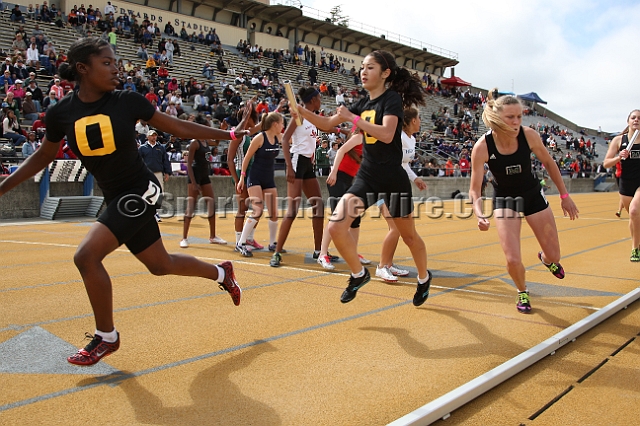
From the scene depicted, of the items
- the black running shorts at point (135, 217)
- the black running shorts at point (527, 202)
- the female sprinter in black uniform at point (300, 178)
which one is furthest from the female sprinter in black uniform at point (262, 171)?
the black running shorts at point (135, 217)

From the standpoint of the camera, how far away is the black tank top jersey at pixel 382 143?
14.7ft

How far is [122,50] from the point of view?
2545 cm

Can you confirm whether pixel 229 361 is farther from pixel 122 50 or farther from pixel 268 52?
pixel 268 52

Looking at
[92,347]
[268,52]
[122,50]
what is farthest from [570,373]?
[268,52]

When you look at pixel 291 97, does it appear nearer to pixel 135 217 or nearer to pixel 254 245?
pixel 135 217

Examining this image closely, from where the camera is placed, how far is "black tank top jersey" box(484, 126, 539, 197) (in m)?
4.91

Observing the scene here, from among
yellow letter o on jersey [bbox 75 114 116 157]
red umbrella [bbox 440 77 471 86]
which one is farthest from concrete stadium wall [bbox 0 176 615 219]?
red umbrella [bbox 440 77 471 86]

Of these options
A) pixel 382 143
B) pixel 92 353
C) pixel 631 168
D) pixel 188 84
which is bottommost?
pixel 92 353

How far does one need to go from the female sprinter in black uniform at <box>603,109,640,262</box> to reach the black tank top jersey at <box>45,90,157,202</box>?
Answer: 6623mm

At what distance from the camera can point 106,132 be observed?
3449 mm

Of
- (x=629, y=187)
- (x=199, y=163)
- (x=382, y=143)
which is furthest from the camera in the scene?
(x=199, y=163)

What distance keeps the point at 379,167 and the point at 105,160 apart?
2.17 metres

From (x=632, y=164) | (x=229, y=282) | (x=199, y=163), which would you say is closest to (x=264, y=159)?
(x=199, y=163)

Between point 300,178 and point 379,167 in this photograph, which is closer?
point 379,167
